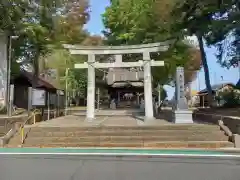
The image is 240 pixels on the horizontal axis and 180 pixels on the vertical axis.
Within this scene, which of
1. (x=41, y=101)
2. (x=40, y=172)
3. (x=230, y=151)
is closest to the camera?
(x=40, y=172)

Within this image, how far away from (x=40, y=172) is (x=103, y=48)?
53.3 feet

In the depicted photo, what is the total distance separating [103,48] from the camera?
24.8 metres

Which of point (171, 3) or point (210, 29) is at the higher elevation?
point (171, 3)

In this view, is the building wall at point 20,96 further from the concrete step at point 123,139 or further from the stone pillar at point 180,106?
the concrete step at point 123,139

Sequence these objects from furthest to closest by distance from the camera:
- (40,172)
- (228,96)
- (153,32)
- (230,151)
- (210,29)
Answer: (153,32)
(228,96)
(210,29)
(230,151)
(40,172)

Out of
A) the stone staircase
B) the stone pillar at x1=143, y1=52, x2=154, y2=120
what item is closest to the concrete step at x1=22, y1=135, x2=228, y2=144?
the stone staircase

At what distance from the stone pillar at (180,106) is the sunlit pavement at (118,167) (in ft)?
27.7

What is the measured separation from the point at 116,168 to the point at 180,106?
12.6 metres

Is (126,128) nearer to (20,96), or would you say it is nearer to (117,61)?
(117,61)

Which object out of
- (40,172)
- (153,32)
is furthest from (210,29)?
(40,172)

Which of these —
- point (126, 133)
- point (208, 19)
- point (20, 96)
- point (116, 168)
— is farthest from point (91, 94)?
point (20, 96)

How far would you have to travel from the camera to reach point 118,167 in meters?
10.3

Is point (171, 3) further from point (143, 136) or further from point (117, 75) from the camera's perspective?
point (117, 75)

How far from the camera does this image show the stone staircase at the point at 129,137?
55.2ft
